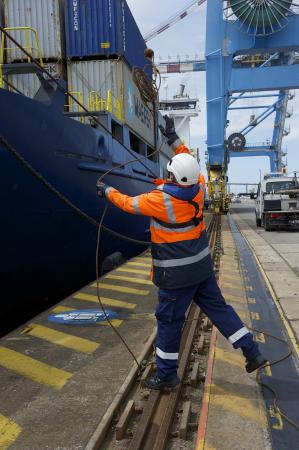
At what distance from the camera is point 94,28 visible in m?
10.1

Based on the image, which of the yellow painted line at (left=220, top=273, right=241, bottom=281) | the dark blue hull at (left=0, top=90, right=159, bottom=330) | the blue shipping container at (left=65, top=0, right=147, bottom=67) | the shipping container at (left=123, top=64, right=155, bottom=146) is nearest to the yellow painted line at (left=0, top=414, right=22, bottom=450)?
the dark blue hull at (left=0, top=90, right=159, bottom=330)

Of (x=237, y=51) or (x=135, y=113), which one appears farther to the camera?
(x=237, y=51)

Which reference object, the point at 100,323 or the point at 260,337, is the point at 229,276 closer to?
the point at 260,337

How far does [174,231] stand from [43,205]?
3696mm

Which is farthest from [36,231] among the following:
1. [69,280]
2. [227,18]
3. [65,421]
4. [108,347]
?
[227,18]

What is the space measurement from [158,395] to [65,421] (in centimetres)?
64

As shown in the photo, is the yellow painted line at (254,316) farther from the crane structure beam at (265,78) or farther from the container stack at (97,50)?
the crane structure beam at (265,78)

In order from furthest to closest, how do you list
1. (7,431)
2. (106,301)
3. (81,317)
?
(106,301), (81,317), (7,431)

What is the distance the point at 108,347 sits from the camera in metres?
3.93

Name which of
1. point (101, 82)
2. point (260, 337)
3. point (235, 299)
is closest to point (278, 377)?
point (260, 337)

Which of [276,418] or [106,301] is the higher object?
[106,301]

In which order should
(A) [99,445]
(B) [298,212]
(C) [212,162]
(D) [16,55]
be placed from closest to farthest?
(A) [99,445], (D) [16,55], (B) [298,212], (C) [212,162]

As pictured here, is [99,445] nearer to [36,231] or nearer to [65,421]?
[65,421]

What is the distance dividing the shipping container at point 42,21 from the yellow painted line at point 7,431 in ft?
29.8
